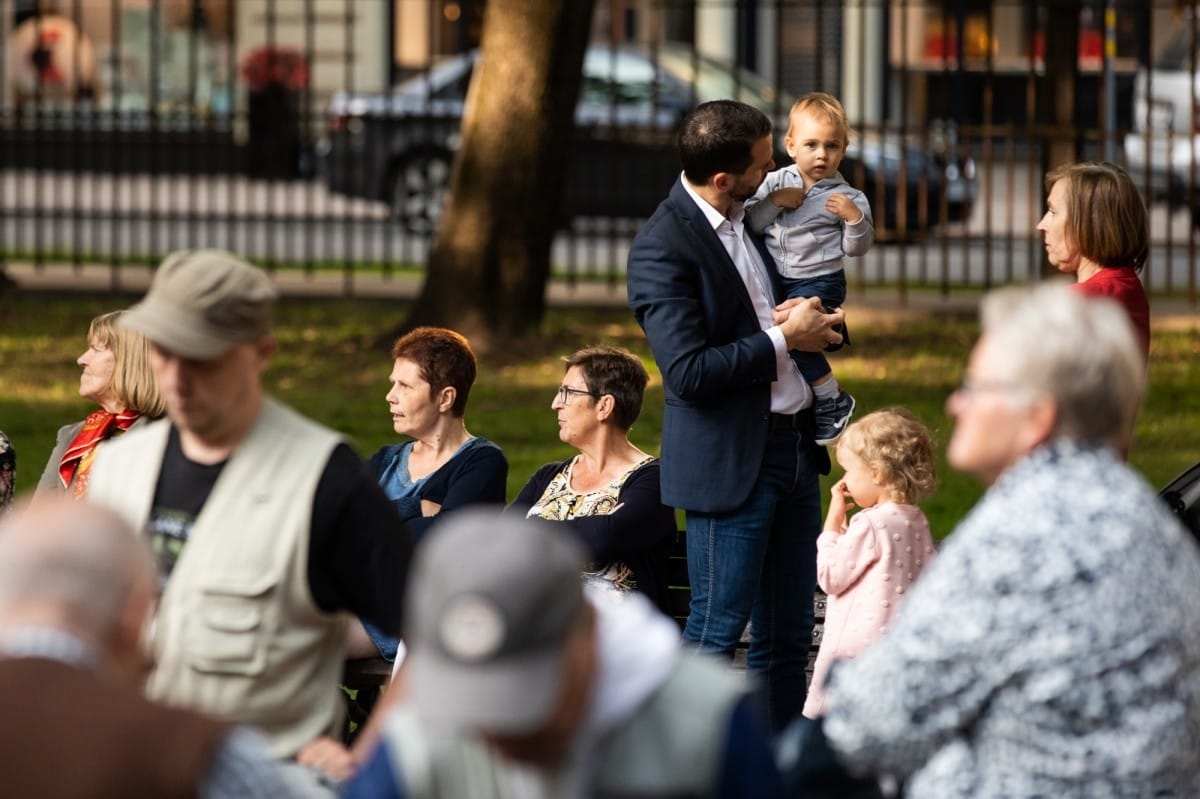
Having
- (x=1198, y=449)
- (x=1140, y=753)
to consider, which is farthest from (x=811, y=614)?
(x=1198, y=449)

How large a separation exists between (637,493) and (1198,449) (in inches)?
210

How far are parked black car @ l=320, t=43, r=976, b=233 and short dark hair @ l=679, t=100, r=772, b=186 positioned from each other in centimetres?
1029

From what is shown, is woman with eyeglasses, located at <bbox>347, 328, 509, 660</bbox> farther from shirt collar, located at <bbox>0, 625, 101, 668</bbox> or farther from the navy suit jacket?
shirt collar, located at <bbox>0, 625, 101, 668</bbox>

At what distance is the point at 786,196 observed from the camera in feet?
17.6

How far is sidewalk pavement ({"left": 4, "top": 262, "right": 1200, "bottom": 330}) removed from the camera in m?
14.4

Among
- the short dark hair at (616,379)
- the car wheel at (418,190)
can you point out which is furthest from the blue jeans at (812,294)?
the car wheel at (418,190)

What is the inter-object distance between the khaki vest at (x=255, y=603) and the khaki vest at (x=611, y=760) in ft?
2.92

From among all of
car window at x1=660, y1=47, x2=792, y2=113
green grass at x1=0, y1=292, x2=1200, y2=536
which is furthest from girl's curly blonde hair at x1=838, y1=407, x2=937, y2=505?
car window at x1=660, y1=47, x2=792, y2=113

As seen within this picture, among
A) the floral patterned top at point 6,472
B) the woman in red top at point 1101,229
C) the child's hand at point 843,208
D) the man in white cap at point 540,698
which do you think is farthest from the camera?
the floral patterned top at point 6,472

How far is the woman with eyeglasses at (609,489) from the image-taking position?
18.1 feet

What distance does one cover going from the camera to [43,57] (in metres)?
22.4

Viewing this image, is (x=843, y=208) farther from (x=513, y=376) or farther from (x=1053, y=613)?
(x=513, y=376)

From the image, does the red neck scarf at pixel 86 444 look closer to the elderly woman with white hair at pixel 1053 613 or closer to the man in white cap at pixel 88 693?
the man in white cap at pixel 88 693

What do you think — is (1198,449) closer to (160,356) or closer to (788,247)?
(788,247)
